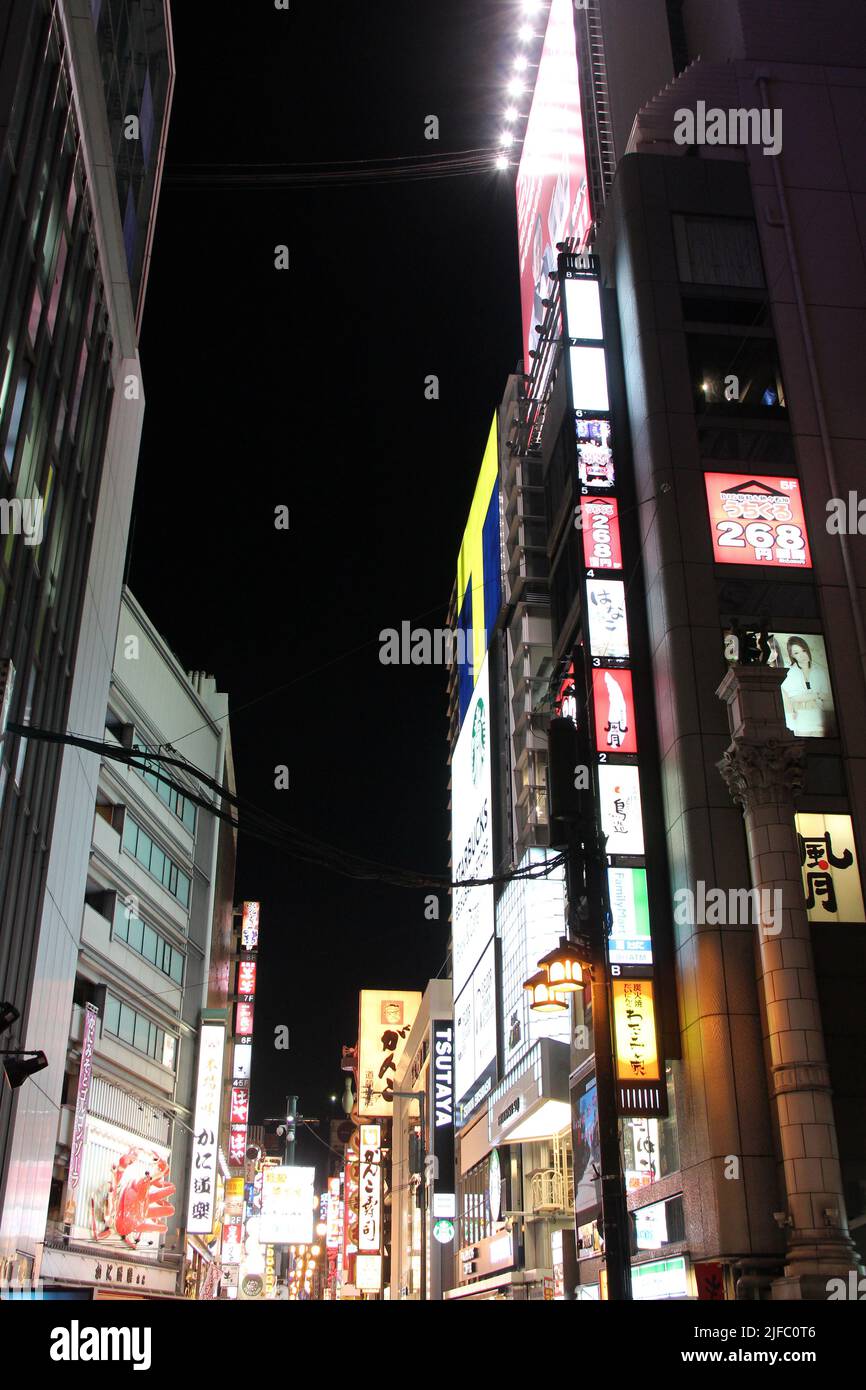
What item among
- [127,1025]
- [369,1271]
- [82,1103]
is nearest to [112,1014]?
[127,1025]

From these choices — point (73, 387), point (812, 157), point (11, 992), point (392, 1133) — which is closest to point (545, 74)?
point (812, 157)

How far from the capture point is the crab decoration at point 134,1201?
4006 cm

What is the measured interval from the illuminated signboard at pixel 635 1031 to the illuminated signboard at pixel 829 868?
400 centimetres

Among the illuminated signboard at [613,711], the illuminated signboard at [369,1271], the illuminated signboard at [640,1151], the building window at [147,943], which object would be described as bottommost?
the illuminated signboard at [369,1271]

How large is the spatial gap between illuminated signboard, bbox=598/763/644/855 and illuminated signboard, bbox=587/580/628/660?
3.05 meters

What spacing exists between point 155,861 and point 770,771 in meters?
35.6

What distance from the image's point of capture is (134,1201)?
41.4 m

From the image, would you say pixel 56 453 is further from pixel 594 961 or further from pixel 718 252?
pixel 594 961

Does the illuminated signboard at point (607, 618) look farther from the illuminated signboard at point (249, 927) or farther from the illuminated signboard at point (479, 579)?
the illuminated signboard at point (249, 927)

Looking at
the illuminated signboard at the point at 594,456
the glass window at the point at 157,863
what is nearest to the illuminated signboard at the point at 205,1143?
the glass window at the point at 157,863

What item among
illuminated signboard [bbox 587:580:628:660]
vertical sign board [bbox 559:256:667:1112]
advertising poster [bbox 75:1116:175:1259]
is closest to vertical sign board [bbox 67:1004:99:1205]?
advertising poster [bbox 75:1116:175:1259]

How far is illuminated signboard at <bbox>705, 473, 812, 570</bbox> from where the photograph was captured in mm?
26906

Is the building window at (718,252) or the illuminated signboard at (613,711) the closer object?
the illuminated signboard at (613,711)
